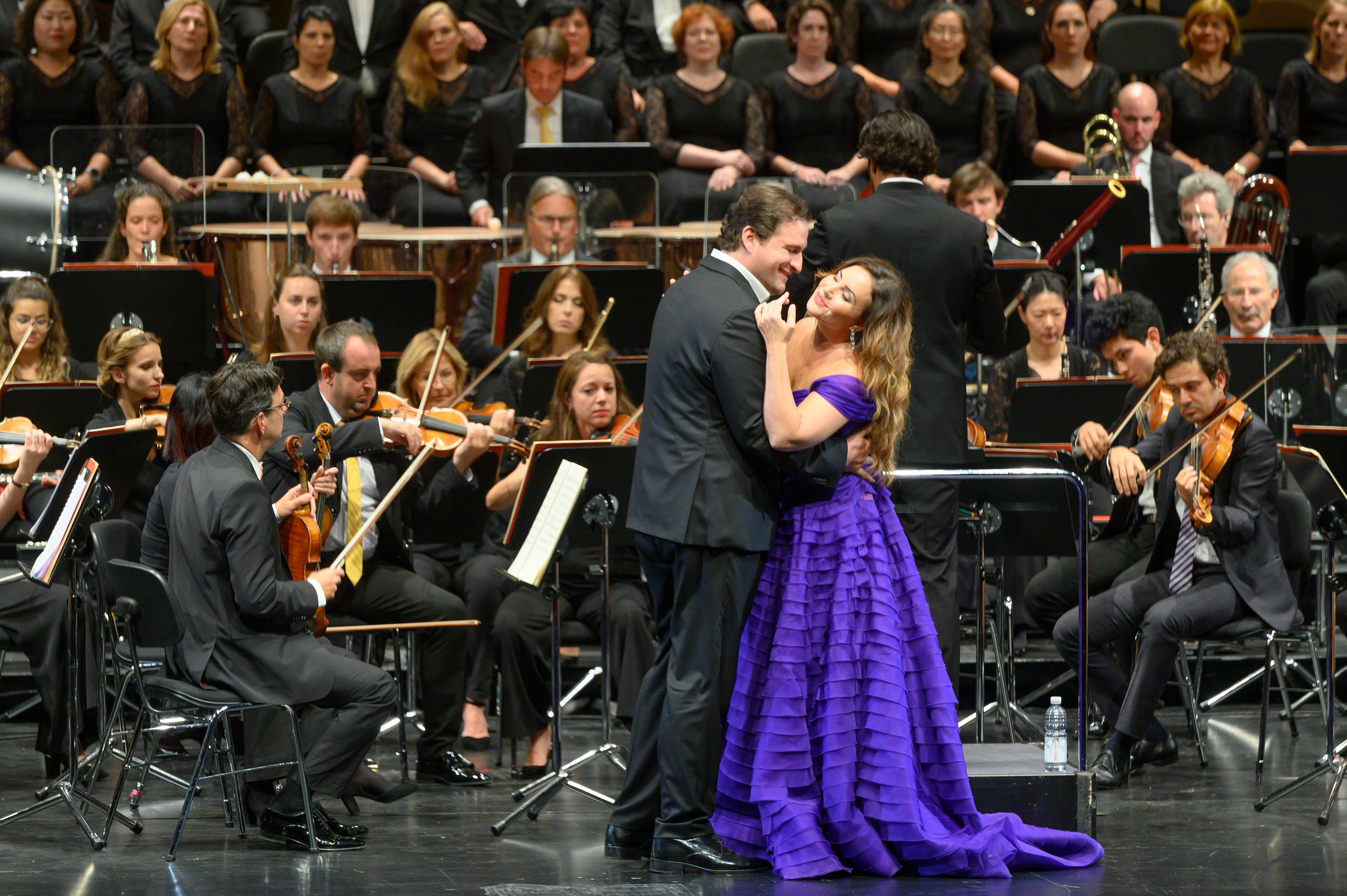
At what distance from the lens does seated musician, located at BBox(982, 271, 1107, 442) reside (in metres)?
6.00

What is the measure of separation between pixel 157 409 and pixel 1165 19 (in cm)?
565

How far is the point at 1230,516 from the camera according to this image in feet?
15.8

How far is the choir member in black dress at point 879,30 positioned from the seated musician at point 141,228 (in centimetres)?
354

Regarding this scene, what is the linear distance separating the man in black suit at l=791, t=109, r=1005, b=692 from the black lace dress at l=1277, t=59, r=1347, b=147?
177 inches

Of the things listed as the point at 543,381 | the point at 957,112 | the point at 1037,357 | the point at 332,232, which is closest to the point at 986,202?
the point at 1037,357

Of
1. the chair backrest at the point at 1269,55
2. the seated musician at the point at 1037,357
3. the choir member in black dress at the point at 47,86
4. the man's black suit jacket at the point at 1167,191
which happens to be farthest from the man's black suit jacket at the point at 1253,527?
the choir member in black dress at the point at 47,86

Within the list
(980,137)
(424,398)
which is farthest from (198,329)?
(980,137)

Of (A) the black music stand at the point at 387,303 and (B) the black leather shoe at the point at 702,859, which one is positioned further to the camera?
(A) the black music stand at the point at 387,303

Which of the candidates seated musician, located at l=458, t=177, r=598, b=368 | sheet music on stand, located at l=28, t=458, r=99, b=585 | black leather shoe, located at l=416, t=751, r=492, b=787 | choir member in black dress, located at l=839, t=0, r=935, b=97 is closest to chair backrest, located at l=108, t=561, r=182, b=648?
sheet music on stand, located at l=28, t=458, r=99, b=585

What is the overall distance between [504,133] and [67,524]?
384cm

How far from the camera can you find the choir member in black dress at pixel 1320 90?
26.3 ft

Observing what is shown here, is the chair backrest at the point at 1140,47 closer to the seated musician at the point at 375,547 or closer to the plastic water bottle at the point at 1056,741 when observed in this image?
the seated musician at the point at 375,547

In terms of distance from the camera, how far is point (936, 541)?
14.0ft

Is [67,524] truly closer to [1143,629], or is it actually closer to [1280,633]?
[1143,629]
